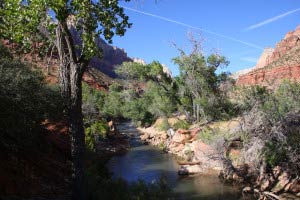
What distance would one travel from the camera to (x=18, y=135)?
42.7ft

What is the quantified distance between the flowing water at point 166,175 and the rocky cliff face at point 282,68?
79.6 feet

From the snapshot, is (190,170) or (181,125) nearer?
(190,170)

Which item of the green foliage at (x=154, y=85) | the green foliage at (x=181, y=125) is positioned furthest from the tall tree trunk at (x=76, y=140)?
the green foliage at (x=154, y=85)

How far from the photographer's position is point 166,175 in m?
23.3

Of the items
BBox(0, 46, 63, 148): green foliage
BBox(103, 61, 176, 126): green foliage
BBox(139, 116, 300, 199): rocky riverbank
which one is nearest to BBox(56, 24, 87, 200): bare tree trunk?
BBox(0, 46, 63, 148): green foliage

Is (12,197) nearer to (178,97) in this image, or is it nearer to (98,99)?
(178,97)

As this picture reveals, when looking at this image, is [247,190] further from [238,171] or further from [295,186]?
[295,186]

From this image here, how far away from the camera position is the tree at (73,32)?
23.7ft

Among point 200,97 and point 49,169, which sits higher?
point 200,97

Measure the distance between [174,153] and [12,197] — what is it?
2301 cm

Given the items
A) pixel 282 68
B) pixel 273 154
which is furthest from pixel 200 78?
pixel 282 68

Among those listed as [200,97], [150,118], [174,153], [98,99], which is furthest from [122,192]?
[98,99]

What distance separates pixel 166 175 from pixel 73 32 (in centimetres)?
1566

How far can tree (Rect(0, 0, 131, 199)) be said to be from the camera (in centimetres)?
722
